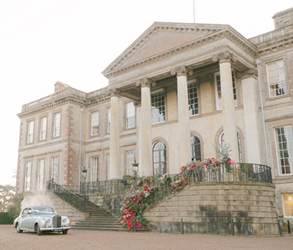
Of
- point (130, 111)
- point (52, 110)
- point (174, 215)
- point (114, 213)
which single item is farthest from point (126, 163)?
point (174, 215)

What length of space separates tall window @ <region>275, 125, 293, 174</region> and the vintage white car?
13.1 m

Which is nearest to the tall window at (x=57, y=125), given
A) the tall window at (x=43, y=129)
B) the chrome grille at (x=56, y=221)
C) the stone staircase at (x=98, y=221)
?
the tall window at (x=43, y=129)

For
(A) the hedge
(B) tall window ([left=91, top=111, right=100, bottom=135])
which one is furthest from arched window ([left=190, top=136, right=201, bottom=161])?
(A) the hedge

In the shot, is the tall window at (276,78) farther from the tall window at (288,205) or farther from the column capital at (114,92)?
the column capital at (114,92)

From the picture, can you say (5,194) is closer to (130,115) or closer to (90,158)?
(90,158)

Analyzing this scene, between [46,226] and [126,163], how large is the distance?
46.3 ft

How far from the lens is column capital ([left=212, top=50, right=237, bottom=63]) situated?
19.5 meters

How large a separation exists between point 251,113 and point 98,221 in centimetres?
1189

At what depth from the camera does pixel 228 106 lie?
18.8 meters

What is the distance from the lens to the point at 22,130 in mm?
37344

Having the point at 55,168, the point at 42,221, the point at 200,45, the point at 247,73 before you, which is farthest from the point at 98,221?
the point at 55,168

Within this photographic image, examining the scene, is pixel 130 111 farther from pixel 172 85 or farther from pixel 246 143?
pixel 246 143

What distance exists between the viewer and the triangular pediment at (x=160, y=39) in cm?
2086

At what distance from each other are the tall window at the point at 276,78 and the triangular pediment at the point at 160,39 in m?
4.66
